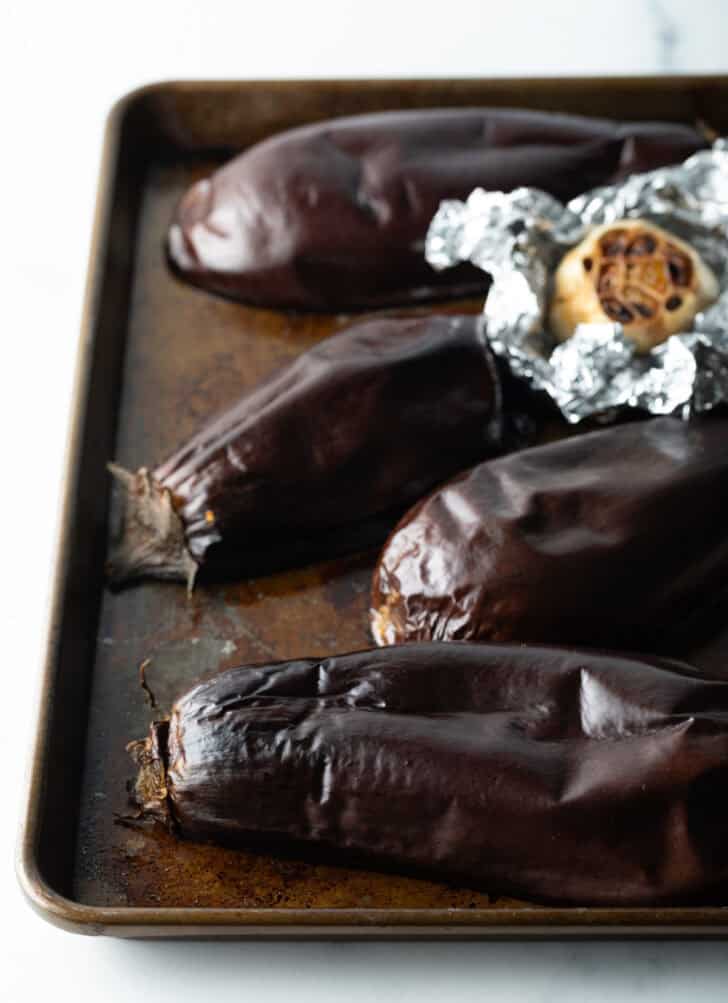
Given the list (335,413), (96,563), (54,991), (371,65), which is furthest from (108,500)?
(371,65)

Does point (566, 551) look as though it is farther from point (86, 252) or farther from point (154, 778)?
point (86, 252)

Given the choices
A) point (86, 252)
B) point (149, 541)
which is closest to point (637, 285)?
point (149, 541)

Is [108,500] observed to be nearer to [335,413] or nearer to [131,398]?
[131,398]

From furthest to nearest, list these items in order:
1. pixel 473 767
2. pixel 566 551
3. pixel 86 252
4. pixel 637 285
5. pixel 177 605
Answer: pixel 86 252 → pixel 637 285 → pixel 177 605 → pixel 566 551 → pixel 473 767

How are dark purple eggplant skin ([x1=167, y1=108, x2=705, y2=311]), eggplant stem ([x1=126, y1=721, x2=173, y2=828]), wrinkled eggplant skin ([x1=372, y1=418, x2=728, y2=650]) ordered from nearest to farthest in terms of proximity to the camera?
eggplant stem ([x1=126, y1=721, x2=173, y2=828]) → wrinkled eggplant skin ([x1=372, y1=418, x2=728, y2=650]) → dark purple eggplant skin ([x1=167, y1=108, x2=705, y2=311])

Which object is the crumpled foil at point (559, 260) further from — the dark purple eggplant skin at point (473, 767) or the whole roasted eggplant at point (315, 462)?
the dark purple eggplant skin at point (473, 767)

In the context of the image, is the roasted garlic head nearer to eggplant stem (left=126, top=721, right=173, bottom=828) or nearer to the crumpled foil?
the crumpled foil

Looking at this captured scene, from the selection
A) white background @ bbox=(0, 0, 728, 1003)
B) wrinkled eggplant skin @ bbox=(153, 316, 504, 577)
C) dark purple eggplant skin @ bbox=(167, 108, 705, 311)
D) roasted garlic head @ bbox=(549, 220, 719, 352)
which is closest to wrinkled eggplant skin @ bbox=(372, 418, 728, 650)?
wrinkled eggplant skin @ bbox=(153, 316, 504, 577)
